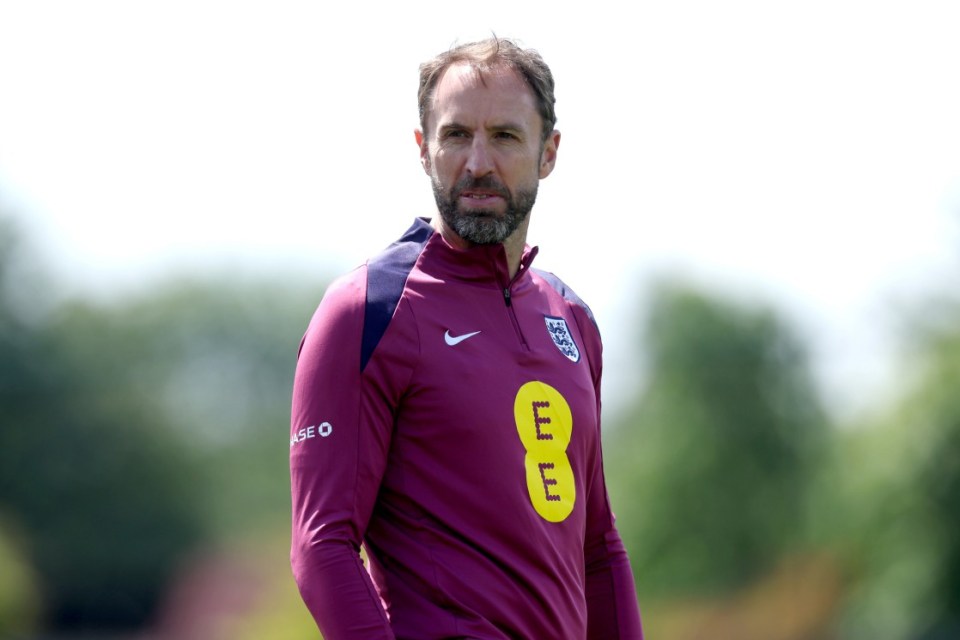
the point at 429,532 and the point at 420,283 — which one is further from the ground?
the point at 420,283

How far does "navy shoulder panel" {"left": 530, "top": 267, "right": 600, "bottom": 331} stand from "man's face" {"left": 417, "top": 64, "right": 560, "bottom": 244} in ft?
1.49

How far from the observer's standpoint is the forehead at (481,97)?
3.46 m

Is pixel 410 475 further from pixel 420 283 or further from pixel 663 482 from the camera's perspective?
pixel 663 482

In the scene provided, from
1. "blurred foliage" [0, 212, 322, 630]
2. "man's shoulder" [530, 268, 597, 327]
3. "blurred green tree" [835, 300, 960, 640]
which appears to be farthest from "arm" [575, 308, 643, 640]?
"blurred foliage" [0, 212, 322, 630]

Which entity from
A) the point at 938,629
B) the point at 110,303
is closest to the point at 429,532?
the point at 938,629

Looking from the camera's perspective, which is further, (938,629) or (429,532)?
(938,629)

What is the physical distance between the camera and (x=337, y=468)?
3.17 meters

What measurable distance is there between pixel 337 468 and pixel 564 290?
109 cm

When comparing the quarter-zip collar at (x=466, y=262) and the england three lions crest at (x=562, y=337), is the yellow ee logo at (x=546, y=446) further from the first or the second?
the quarter-zip collar at (x=466, y=262)

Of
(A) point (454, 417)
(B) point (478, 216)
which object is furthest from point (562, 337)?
(A) point (454, 417)

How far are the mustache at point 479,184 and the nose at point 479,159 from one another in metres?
0.02

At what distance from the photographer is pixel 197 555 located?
139ft

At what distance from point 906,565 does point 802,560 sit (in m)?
3.18

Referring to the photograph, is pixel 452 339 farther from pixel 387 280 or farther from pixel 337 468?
pixel 337 468
